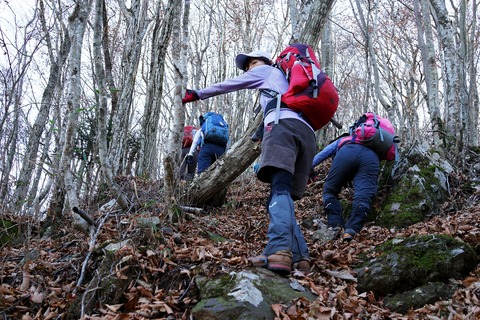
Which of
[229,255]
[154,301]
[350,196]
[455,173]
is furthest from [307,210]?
[154,301]

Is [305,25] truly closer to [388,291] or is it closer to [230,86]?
[230,86]

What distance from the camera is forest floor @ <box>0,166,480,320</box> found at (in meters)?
2.53

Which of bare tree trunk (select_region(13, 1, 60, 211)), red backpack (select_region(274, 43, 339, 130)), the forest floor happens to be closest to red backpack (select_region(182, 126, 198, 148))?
bare tree trunk (select_region(13, 1, 60, 211))

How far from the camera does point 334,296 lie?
105 inches

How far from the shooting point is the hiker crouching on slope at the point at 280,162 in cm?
297

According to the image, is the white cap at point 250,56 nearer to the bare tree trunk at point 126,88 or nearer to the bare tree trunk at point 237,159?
the bare tree trunk at point 237,159

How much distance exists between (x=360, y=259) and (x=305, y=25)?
317 cm

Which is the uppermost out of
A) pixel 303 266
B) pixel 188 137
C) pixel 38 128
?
pixel 38 128

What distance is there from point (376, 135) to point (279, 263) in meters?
2.60

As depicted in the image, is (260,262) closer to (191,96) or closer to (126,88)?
(191,96)

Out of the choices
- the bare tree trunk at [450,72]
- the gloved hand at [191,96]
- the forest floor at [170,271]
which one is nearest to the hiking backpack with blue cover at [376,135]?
the forest floor at [170,271]

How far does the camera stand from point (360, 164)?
4.67 m

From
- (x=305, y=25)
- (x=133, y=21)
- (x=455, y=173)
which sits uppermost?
(x=133, y=21)

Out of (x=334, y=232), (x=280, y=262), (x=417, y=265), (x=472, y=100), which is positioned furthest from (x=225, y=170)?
(x=472, y=100)
